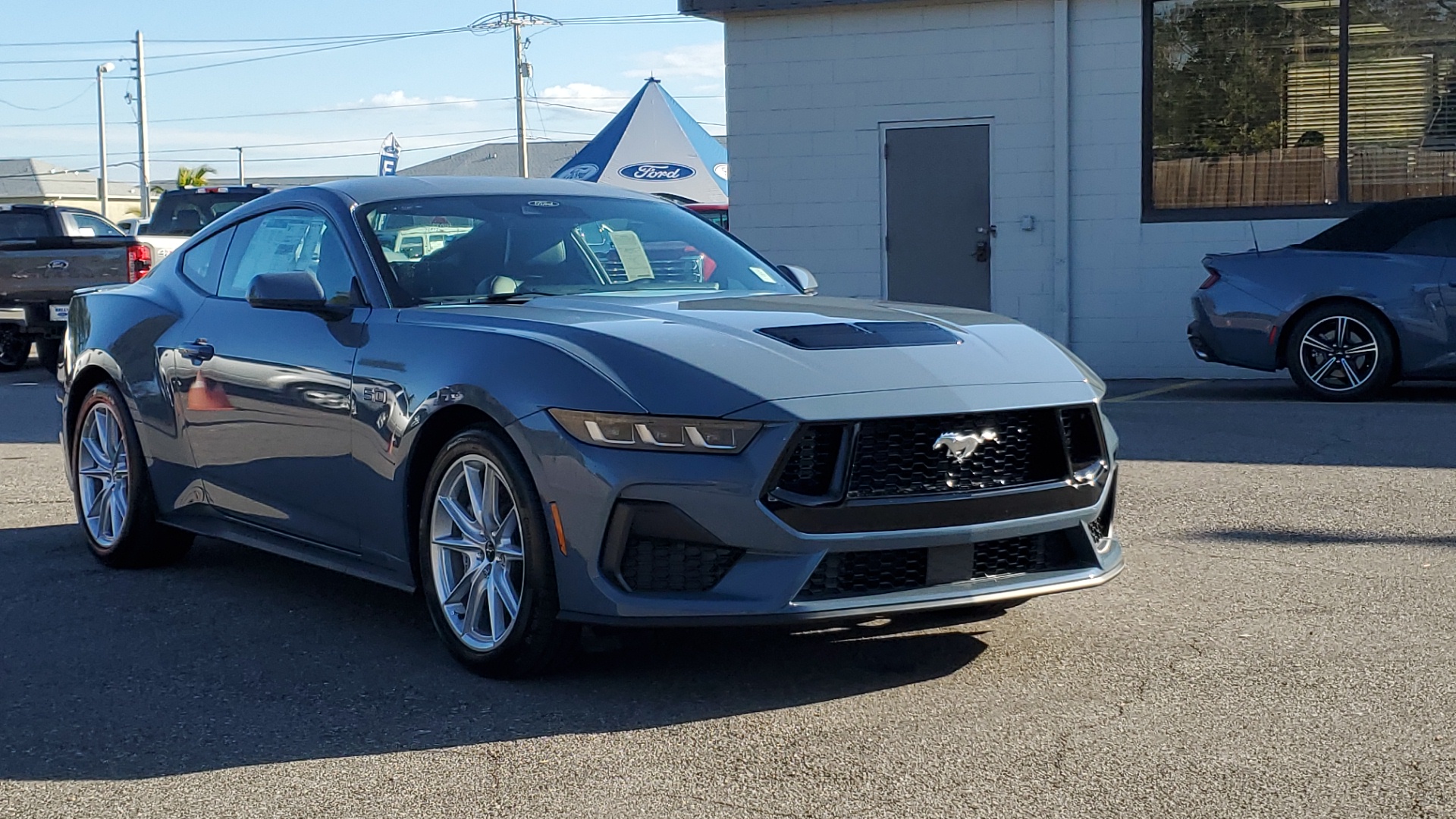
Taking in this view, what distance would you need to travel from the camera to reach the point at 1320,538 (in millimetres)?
6727

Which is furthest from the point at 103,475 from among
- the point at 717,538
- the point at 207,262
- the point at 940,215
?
the point at 940,215

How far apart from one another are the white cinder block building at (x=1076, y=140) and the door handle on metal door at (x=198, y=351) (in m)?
10.1

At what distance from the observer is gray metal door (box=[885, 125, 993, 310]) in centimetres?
1536

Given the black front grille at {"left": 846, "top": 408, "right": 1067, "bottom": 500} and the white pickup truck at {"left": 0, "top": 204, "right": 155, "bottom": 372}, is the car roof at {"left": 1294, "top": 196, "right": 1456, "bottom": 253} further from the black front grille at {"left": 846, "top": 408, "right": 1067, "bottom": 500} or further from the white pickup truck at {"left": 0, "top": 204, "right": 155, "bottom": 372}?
the white pickup truck at {"left": 0, "top": 204, "right": 155, "bottom": 372}

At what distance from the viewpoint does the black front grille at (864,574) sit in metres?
4.32

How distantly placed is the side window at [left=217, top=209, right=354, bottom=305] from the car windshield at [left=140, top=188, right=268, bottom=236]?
1262 centimetres

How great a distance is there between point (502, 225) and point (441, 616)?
144 centimetres

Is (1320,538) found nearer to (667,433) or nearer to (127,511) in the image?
(667,433)

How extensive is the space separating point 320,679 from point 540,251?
160 centimetres

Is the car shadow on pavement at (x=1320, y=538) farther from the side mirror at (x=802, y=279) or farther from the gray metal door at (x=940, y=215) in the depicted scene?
the gray metal door at (x=940, y=215)

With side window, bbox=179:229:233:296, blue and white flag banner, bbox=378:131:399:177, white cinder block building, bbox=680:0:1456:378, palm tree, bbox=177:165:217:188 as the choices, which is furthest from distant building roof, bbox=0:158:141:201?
side window, bbox=179:229:233:296

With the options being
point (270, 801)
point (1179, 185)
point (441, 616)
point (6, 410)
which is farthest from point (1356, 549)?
point (6, 410)

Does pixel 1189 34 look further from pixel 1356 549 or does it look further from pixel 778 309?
pixel 778 309

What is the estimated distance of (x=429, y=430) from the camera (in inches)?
193
